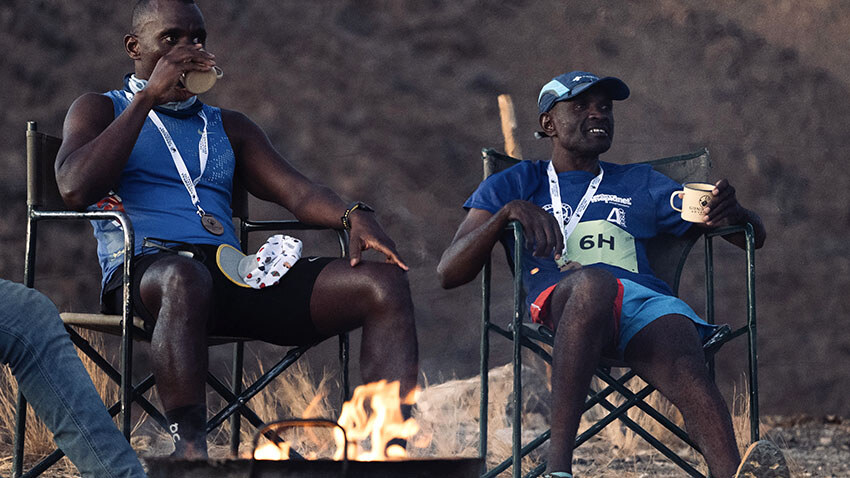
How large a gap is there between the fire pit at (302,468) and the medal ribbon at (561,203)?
1.48 meters

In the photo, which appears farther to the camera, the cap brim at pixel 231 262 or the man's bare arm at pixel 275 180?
the man's bare arm at pixel 275 180

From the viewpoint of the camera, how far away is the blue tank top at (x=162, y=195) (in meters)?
2.68

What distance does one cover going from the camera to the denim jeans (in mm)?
1965

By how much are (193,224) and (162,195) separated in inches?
4.4

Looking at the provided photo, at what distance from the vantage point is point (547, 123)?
3.38m

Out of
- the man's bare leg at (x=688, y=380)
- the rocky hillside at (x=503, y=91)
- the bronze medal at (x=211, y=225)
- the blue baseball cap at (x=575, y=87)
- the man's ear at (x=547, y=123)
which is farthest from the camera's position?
the rocky hillside at (x=503, y=91)

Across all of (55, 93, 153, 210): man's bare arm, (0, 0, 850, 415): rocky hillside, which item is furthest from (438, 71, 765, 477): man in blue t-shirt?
(0, 0, 850, 415): rocky hillside

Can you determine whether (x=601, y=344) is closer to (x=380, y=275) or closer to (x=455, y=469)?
(x=380, y=275)

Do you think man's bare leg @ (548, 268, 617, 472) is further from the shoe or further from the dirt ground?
the dirt ground

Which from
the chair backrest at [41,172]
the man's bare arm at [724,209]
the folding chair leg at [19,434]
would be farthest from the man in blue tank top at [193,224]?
the man's bare arm at [724,209]

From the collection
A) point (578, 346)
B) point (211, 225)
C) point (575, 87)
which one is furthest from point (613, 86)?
point (211, 225)

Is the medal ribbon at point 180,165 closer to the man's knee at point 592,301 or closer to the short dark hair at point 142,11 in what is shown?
the short dark hair at point 142,11

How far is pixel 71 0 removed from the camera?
5.38 m

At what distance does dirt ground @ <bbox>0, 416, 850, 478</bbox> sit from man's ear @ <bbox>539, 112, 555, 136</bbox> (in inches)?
47.7
